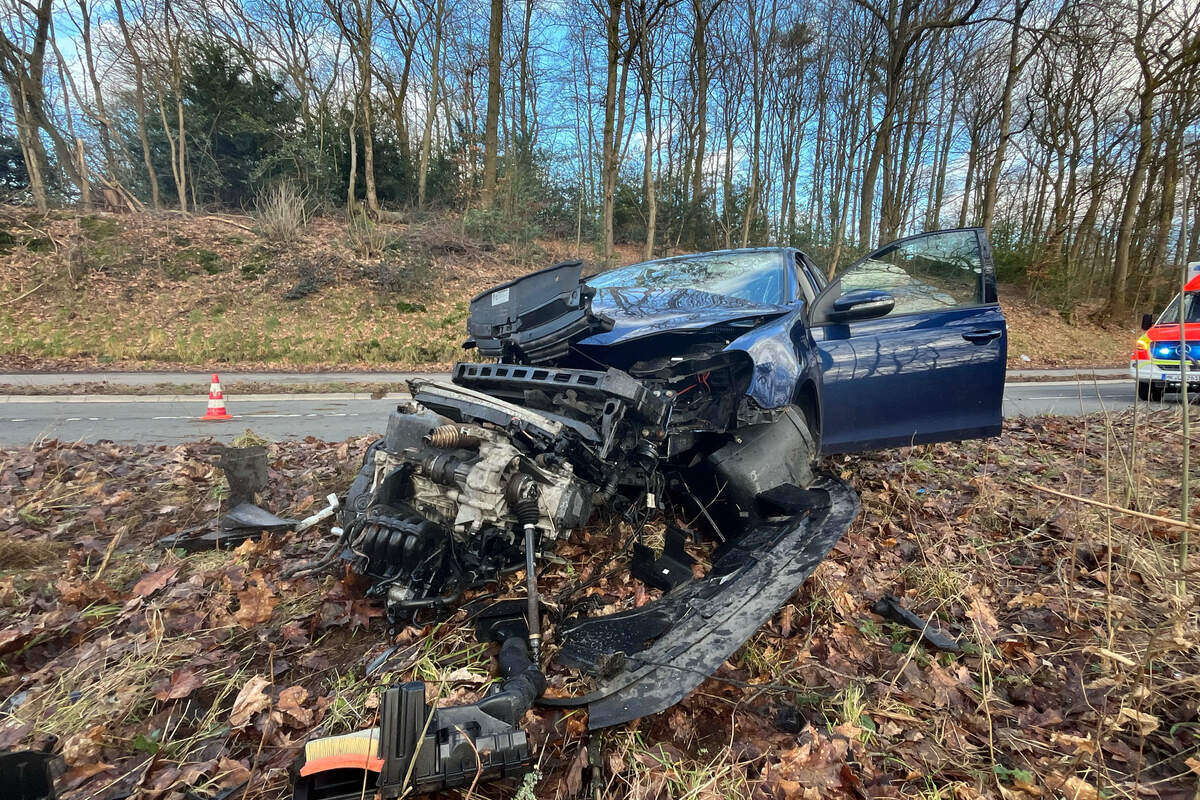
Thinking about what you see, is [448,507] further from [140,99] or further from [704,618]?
[140,99]

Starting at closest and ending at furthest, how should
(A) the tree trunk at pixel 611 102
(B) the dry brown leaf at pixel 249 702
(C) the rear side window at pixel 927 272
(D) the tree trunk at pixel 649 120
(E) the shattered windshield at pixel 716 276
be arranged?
(B) the dry brown leaf at pixel 249 702
(E) the shattered windshield at pixel 716 276
(C) the rear side window at pixel 927 272
(A) the tree trunk at pixel 611 102
(D) the tree trunk at pixel 649 120

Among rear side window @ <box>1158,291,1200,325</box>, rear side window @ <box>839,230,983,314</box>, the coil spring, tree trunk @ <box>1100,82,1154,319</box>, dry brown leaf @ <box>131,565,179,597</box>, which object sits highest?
tree trunk @ <box>1100,82,1154,319</box>

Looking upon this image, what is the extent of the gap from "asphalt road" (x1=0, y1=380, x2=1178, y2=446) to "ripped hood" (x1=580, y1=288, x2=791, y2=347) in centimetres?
408

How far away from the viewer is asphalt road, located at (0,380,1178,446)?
605cm

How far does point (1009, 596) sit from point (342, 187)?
20016 millimetres

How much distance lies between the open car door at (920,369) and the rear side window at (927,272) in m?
0.01

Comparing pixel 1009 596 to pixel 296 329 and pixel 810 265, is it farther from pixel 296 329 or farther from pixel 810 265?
pixel 296 329

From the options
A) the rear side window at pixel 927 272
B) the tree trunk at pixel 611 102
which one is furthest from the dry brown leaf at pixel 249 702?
the tree trunk at pixel 611 102

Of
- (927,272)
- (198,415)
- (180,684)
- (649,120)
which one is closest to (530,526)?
(180,684)

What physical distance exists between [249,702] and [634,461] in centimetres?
174

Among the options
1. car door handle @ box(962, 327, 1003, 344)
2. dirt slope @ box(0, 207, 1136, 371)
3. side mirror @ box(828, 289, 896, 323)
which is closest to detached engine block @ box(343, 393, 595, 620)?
side mirror @ box(828, 289, 896, 323)

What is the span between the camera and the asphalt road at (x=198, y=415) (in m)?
6.05

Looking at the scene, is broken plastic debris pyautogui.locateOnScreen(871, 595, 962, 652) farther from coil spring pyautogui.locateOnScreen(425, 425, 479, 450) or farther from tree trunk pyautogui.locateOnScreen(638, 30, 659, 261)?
tree trunk pyautogui.locateOnScreen(638, 30, 659, 261)

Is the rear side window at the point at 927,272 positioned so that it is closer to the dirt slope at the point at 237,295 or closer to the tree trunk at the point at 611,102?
the dirt slope at the point at 237,295
